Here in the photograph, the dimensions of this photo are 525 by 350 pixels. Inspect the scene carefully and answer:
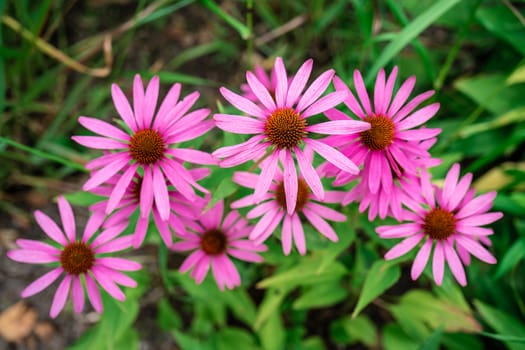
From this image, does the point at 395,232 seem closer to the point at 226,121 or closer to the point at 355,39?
the point at 226,121

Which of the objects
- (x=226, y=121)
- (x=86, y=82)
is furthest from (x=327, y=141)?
(x=86, y=82)

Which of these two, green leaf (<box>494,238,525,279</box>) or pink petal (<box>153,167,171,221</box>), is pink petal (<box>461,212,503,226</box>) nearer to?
green leaf (<box>494,238,525,279</box>)

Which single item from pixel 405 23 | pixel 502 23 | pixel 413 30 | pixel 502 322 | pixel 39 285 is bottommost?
pixel 502 322

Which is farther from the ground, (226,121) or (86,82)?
(86,82)

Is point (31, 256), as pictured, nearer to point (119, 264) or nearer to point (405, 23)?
point (119, 264)

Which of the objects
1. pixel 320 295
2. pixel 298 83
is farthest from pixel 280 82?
pixel 320 295

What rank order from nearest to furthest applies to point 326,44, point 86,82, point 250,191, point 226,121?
point 226,121 → point 250,191 → point 86,82 → point 326,44
